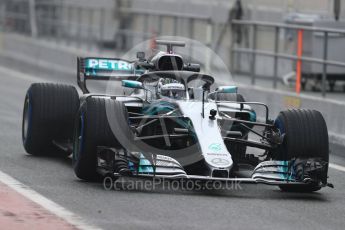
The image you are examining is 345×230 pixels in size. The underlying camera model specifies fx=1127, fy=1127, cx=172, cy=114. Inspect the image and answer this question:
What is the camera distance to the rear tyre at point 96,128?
11008 mm

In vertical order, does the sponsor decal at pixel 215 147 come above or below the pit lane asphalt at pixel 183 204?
above

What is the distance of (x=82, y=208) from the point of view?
988 centimetres

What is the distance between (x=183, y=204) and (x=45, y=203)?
1272 mm

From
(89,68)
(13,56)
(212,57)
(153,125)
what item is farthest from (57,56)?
(153,125)

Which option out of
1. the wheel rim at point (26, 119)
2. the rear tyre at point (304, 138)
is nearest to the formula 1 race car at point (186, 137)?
the rear tyre at point (304, 138)

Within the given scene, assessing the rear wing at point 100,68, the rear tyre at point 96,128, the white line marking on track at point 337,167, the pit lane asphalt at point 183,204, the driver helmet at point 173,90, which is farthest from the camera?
the rear wing at point 100,68

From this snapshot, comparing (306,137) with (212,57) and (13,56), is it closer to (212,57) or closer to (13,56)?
(212,57)

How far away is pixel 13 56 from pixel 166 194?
23.3 metres

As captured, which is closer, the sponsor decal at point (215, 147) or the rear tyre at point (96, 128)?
the sponsor decal at point (215, 147)

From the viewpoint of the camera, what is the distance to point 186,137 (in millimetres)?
11266

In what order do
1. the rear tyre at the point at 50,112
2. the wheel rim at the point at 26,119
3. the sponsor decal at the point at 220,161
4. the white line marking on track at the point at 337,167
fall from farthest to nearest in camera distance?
the white line marking on track at the point at 337,167 < the wheel rim at the point at 26,119 < the rear tyre at the point at 50,112 < the sponsor decal at the point at 220,161

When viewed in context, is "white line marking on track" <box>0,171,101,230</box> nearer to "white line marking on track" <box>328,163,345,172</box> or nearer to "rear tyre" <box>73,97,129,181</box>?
"rear tyre" <box>73,97,129,181</box>

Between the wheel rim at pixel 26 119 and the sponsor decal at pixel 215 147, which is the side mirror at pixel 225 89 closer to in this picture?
the sponsor decal at pixel 215 147

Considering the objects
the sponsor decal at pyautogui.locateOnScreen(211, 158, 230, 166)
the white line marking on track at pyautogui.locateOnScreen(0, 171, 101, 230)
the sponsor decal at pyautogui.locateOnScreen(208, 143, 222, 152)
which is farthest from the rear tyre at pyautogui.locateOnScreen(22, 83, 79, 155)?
the sponsor decal at pyautogui.locateOnScreen(211, 158, 230, 166)
